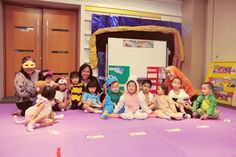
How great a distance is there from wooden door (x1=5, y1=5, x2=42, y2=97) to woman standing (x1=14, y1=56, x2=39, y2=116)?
5.09 ft

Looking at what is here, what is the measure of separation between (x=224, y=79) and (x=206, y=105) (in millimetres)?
1654

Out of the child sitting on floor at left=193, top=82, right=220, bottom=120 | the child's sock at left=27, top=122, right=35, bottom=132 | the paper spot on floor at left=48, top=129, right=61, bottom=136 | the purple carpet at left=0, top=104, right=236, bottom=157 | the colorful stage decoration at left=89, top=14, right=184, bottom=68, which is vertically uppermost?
the colorful stage decoration at left=89, top=14, right=184, bottom=68

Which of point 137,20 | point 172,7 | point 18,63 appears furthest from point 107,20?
point 18,63

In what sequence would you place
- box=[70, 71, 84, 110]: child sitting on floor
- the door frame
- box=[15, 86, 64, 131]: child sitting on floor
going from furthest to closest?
the door frame
box=[70, 71, 84, 110]: child sitting on floor
box=[15, 86, 64, 131]: child sitting on floor

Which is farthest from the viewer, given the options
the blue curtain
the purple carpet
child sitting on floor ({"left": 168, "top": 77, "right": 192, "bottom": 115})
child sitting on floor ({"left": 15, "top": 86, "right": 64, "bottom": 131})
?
the blue curtain

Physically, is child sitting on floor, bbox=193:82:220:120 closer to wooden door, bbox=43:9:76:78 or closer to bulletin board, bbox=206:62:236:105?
bulletin board, bbox=206:62:236:105

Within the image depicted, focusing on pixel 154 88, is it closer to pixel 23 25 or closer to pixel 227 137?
pixel 227 137

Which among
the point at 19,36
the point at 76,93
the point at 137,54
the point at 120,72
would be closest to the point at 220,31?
the point at 137,54

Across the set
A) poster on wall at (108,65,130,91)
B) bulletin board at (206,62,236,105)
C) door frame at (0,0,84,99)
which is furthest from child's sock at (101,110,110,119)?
bulletin board at (206,62,236,105)

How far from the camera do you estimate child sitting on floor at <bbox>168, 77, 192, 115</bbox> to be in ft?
11.3

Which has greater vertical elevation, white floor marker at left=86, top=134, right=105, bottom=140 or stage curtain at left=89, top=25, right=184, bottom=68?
stage curtain at left=89, top=25, right=184, bottom=68

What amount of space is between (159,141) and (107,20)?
3159 mm

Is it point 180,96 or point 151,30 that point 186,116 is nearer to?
point 180,96

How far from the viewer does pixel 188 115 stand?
11.0ft
